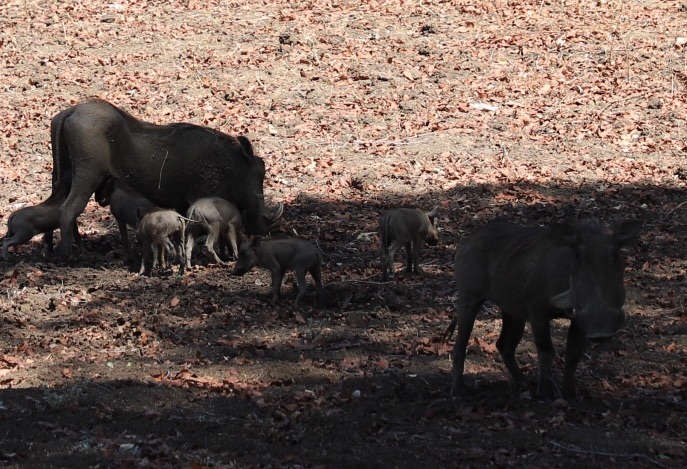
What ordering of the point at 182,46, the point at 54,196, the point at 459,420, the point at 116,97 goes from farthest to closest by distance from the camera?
1. the point at 182,46
2. the point at 116,97
3. the point at 54,196
4. the point at 459,420

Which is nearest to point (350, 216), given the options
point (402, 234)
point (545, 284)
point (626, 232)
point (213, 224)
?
point (213, 224)

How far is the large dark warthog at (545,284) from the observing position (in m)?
7.32

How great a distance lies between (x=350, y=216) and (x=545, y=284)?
7.56m

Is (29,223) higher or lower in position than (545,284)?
lower

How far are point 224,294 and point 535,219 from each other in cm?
505

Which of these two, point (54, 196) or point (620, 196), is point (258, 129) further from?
point (620, 196)

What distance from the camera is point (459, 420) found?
7891 millimetres

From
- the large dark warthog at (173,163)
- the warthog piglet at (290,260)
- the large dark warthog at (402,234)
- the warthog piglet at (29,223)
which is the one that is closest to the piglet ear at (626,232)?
the warthog piglet at (290,260)

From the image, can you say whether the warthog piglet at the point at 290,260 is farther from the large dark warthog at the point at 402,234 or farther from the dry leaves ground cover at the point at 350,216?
the large dark warthog at the point at 402,234

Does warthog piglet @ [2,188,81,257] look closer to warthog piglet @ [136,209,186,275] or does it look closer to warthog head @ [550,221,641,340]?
warthog piglet @ [136,209,186,275]

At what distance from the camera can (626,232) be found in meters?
7.54

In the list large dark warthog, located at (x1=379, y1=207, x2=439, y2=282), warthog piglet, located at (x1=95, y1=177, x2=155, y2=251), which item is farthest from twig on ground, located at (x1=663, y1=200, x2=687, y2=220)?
warthog piglet, located at (x1=95, y1=177, x2=155, y2=251)

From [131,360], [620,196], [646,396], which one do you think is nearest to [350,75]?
[620,196]

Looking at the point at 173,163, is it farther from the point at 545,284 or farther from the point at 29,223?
the point at 545,284
